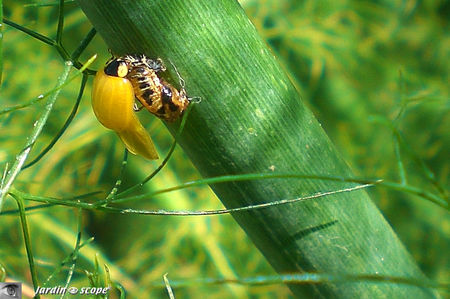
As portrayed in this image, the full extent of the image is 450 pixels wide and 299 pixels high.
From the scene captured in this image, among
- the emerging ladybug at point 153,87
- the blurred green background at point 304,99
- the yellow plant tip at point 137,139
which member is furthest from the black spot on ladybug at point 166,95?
the blurred green background at point 304,99

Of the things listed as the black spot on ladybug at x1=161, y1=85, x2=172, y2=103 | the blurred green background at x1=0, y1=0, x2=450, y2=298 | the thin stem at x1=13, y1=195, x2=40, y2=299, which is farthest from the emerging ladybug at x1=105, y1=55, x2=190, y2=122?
the blurred green background at x1=0, y1=0, x2=450, y2=298

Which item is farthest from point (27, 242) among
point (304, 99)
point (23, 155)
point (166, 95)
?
point (304, 99)

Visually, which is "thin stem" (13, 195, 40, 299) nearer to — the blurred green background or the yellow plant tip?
the yellow plant tip

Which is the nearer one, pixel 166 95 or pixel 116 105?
pixel 166 95

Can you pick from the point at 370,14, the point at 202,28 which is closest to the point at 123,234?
the point at 370,14

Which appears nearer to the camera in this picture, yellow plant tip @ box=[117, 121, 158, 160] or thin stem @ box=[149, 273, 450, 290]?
thin stem @ box=[149, 273, 450, 290]

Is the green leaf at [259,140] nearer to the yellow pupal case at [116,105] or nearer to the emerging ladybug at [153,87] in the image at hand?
the emerging ladybug at [153,87]

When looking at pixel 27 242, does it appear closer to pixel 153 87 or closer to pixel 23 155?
pixel 23 155
